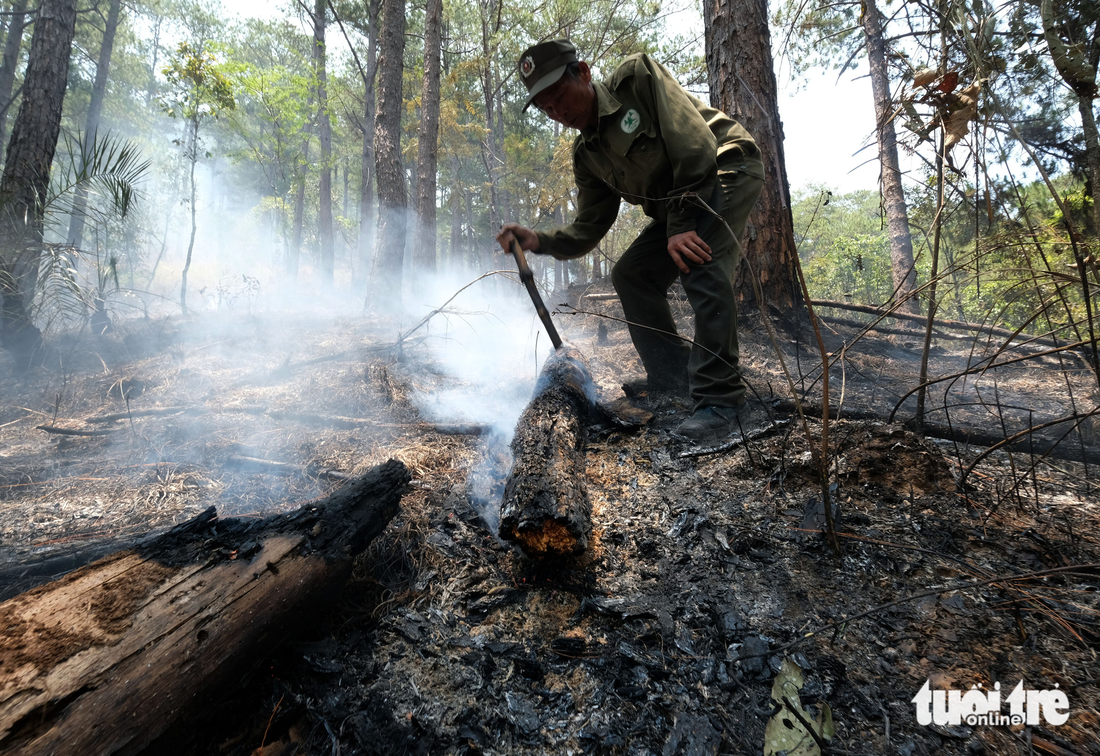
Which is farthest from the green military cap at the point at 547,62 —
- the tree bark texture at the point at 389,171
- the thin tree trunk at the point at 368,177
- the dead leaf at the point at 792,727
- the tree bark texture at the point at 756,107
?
the thin tree trunk at the point at 368,177

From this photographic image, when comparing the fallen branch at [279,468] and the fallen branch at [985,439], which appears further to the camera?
the fallen branch at [279,468]

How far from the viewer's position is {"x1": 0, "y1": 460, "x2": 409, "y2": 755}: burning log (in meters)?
0.85

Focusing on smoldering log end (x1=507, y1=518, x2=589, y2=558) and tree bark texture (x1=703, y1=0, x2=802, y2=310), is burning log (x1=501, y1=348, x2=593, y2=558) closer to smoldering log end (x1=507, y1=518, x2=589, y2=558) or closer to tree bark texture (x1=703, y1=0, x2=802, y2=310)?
smoldering log end (x1=507, y1=518, x2=589, y2=558)

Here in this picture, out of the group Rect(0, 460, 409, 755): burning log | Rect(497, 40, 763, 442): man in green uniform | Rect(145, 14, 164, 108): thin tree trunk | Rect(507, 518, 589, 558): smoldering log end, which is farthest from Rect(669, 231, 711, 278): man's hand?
Rect(145, 14, 164, 108): thin tree trunk

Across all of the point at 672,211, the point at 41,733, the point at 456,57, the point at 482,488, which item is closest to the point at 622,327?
the point at 672,211

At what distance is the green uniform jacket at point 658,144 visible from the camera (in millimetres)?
2332

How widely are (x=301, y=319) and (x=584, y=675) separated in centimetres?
857

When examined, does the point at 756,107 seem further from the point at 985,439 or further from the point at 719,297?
the point at 985,439

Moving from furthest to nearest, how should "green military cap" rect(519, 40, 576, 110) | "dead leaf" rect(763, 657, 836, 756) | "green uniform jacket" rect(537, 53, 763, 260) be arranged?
"green military cap" rect(519, 40, 576, 110) < "green uniform jacket" rect(537, 53, 763, 260) < "dead leaf" rect(763, 657, 836, 756)

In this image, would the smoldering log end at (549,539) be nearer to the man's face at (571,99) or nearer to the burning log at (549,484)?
the burning log at (549,484)

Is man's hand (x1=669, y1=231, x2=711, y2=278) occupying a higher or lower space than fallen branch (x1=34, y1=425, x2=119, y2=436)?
higher

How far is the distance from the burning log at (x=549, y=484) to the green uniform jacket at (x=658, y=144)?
117cm

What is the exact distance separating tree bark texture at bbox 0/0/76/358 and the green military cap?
5813 mm

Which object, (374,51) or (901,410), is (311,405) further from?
(374,51)
